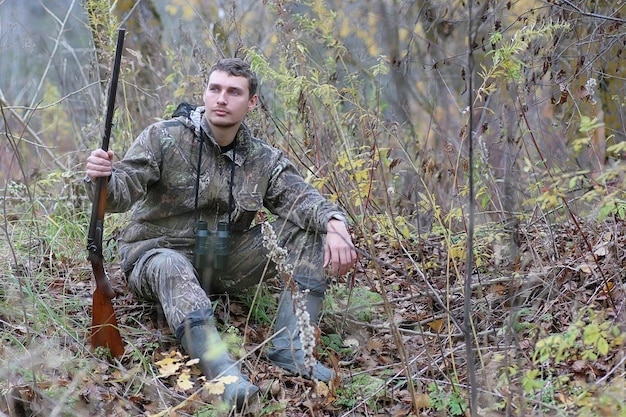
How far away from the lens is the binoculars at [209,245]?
4.33 meters

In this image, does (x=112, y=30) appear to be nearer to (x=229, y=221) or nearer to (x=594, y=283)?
(x=229, y=221)

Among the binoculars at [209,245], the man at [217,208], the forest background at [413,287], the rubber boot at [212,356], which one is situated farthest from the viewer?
the binoculars at [209,245]

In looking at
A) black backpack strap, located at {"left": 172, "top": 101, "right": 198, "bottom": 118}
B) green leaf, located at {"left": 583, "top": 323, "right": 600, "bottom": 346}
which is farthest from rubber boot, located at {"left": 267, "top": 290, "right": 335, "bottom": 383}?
green leaf, located at {"left": 583, "top": 323, "right": 600, "bottom": 346}

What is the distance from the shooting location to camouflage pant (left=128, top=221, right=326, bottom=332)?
13.1ft

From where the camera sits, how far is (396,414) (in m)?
3.56

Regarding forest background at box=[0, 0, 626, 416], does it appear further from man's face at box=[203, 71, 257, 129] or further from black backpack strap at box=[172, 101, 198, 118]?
black backpack strap at box=[172, 101, 198, 118]

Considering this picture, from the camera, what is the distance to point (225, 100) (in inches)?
172

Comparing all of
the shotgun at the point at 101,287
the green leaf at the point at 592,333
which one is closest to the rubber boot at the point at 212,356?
the shotgun at the point at 101,287

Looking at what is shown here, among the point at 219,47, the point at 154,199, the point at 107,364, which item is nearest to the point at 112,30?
the point at 219,47

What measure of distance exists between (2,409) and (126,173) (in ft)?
4.53

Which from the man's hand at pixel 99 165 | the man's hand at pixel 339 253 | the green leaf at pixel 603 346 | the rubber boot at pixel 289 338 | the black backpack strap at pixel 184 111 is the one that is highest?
the black backpack strap at pixel 184 111

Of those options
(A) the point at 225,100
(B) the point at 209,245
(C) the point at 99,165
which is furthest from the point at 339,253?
(C) the point at 99,165

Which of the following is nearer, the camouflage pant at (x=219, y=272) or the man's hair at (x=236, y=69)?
the camouflage pant at (x=219, y=272)

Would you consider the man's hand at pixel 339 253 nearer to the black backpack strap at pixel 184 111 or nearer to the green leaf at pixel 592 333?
the black backpack strap at pixel 184 111
